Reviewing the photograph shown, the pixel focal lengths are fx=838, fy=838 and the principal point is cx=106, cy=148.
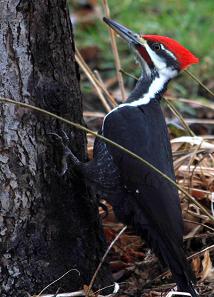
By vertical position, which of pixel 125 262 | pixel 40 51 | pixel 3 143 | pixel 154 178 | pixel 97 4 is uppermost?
pixel 97 4

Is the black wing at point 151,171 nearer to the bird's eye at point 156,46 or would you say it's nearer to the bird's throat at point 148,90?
the bird's throat at point 148,90

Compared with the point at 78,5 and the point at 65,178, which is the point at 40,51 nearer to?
the point at 65,178

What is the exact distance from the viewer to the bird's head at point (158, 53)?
374 cm

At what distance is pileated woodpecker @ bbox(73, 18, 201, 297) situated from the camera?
343cm

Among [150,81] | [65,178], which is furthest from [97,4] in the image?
[65,178]

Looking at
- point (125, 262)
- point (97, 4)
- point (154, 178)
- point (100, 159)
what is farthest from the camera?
point (97, 4)

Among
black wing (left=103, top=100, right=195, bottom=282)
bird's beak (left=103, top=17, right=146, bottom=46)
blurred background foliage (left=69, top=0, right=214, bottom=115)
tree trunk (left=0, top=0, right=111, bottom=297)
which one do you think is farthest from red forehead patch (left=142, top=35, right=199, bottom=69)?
blurred background foliage (left=69, top=0, right=214, bottom=115)

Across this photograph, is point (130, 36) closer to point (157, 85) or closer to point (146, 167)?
Answer: point (157, 85)

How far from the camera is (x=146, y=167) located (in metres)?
3.53

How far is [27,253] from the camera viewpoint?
11.2 feet

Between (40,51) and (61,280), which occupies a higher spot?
(40,51)

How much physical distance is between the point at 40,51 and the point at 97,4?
423cm

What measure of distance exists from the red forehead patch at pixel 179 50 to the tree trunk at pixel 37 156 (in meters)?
0.45

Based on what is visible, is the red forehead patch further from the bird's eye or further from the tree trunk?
the tree trunk
